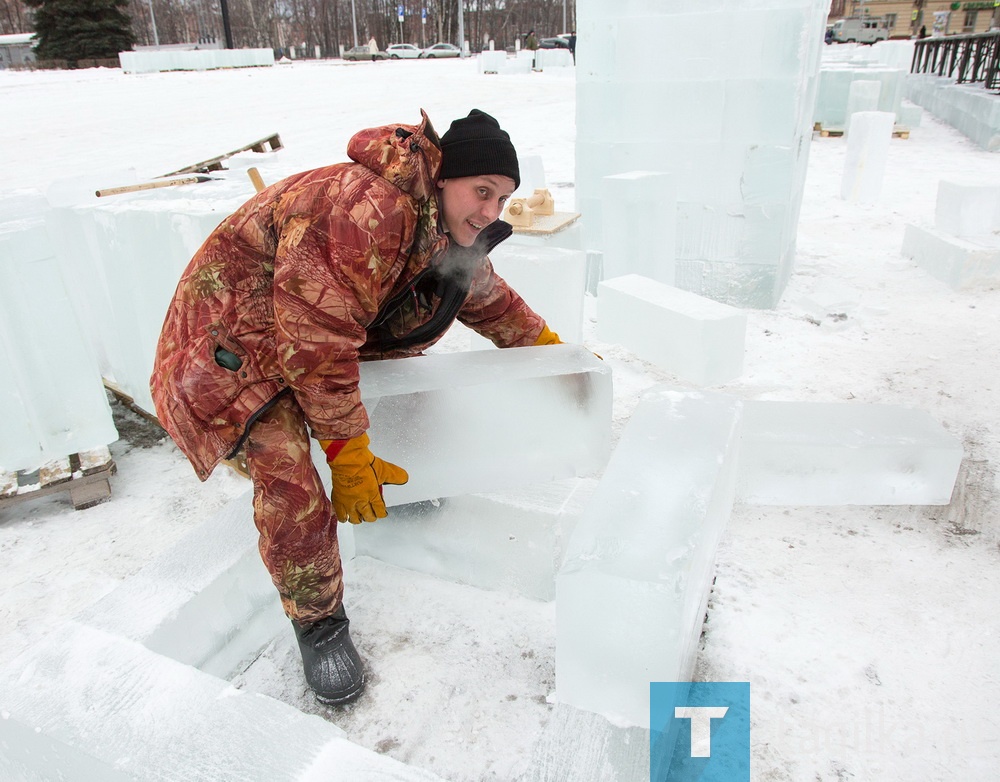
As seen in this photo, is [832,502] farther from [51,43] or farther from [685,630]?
[51,43]

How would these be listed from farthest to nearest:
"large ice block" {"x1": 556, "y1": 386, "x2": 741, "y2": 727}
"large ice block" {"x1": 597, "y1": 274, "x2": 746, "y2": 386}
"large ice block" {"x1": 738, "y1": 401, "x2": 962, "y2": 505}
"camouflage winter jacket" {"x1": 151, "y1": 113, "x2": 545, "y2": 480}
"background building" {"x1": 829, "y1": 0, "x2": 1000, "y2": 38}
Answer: "background building" {"x1": 829, "y1": 0, "x2": 1000, "y2": 38}
"large ice block" {"x1": 597, "y1": 274, "x2": 746, "y2": 386}
"large ice block" {"x1": 738, "y1": 401, "x2": 962, "y2": 505}
"camouflage winter jacket" {"x1": 151, "y1": 113, "x2": 545, "y2": 480}
"large ice block" {"x1": 556, "y1": 386, "x2": 741, "y2": 727}

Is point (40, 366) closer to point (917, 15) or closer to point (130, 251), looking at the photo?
point (130, 251)

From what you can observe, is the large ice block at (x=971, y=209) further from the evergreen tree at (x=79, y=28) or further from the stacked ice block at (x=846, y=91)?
the evergreen tree at (x=79, y=28)

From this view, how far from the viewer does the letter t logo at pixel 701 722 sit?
1.55 meters

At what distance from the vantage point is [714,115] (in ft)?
13.1

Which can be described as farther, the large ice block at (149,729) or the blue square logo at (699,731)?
the blue square logo at (699,731)

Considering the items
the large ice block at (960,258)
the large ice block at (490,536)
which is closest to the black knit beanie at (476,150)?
the large ice block at (490,536)

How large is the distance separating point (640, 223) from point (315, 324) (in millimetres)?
3019

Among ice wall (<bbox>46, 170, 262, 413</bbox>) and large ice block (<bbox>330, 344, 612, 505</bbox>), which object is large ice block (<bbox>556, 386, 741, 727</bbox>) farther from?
ice wall (<bbox>46, 170, 262, 413</bbox>)

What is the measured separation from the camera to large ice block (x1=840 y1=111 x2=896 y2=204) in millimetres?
6316

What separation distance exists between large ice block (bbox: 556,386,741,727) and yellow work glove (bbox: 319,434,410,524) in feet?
1.71

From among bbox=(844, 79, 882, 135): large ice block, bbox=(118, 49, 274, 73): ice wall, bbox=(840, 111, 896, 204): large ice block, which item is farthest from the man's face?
bbox=(118, 49, 274, 73): ice wall

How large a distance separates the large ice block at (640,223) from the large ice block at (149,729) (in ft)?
11.3

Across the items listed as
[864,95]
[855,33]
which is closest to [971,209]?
[864,95]
